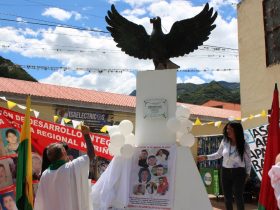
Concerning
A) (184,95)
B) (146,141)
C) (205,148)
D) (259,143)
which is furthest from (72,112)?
(184,95)

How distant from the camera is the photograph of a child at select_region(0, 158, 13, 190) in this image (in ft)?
19.6

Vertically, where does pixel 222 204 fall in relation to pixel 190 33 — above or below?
below

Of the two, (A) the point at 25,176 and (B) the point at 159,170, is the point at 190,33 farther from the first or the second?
(A) the point at 25,176

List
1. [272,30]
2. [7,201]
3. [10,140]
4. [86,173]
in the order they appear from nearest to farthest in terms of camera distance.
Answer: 1. [86,173]
2. [7,201]
3. [10,140]
4. [272,30]

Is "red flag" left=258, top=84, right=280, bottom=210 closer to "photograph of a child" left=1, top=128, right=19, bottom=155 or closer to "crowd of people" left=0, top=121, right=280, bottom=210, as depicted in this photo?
"crowd of people" left=0, top=121, right=280, bottom=210

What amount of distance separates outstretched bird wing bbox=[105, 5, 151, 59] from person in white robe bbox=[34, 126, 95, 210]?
6.74 ft

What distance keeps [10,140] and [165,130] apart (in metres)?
2.72

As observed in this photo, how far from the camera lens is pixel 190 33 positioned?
18.4ft

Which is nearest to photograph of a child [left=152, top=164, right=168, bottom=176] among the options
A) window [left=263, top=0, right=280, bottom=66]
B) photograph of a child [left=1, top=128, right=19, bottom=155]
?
photograph of a child [left=1, top=128, right=19, bottom=155]

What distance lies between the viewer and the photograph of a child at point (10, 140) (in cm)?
640

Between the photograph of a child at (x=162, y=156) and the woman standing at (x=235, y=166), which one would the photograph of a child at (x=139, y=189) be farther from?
the woman standing at (x=235, y=166)

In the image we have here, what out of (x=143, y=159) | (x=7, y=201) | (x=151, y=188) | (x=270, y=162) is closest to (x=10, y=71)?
(x=7, y=201)

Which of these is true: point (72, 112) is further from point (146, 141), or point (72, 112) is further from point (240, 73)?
point (146, 141)

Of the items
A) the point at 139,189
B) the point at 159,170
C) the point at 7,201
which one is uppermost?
the point at 159,170
